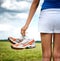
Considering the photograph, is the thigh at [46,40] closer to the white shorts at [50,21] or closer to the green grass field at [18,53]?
the white shorts at [50,21]

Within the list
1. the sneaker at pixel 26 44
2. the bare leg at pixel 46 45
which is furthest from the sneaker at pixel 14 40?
the bare leg at pixel 46 45

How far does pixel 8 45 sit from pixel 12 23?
7.1 inches

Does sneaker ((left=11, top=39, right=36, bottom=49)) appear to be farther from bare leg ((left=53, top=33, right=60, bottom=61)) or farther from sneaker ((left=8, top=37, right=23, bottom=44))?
bare leg ((left=53, top=33, right=60, bottom=61))

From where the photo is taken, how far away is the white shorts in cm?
112

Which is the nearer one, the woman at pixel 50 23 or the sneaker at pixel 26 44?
the woman at pixel 50 23

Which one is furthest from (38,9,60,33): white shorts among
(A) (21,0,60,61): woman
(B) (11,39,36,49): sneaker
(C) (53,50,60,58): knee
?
(B) (11,39,36,49): sneaker

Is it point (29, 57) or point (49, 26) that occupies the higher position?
point (49, 26)

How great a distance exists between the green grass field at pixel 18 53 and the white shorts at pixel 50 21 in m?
0.70

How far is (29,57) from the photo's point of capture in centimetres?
186

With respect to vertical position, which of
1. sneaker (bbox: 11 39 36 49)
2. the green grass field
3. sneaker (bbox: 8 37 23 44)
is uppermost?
sneaker (bbox: 8 37 23 44)

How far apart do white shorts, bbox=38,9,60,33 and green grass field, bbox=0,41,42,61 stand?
702 mm

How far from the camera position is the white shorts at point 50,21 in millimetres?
1125

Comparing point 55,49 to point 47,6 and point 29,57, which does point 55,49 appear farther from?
point 29,57

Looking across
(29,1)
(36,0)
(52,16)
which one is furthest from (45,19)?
(29,1)
